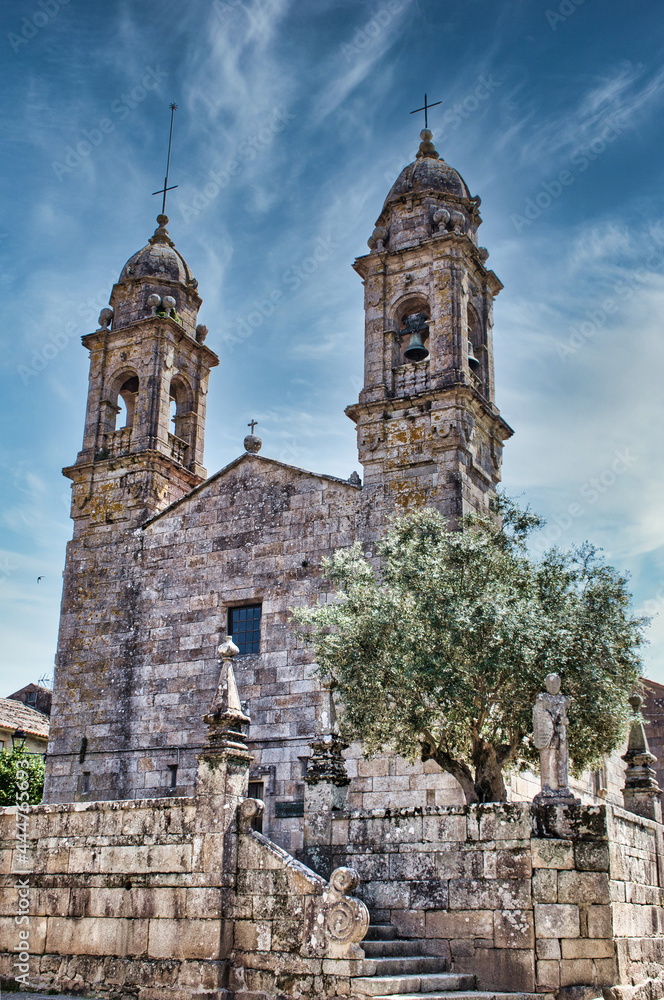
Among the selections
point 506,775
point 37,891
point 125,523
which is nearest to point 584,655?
point 506,775

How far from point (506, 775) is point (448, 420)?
268 inches

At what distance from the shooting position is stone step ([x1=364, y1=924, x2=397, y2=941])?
435 inches

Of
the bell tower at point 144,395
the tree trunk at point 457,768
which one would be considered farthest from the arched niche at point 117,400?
the tree trunk at point 457,768

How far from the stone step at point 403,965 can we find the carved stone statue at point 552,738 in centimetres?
208

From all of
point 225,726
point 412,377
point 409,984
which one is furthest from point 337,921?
point 412,377

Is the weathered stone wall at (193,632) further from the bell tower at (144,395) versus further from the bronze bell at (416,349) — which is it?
the bronze bell at (416,349)

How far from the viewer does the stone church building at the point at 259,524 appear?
724 inches

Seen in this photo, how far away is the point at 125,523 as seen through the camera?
22.0 meters

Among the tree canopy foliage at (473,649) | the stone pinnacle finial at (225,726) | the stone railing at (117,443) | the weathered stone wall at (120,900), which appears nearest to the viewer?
the weathered stone wall at (120,900)

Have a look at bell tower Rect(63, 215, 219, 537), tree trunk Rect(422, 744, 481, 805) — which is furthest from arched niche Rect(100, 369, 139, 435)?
tree trunk Rect(422, 744, 481, 805)

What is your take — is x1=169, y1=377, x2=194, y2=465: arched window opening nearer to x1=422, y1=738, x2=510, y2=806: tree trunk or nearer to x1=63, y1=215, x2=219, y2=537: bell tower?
x1=63, y1=215, x2=219, y2=537: bell tower

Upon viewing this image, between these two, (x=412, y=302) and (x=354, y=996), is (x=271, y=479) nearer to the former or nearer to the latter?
(x=412, y=302)

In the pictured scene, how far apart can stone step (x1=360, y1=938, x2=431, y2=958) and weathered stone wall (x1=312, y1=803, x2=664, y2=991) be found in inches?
3.0

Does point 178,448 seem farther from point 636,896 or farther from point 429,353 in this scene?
point 636,896
